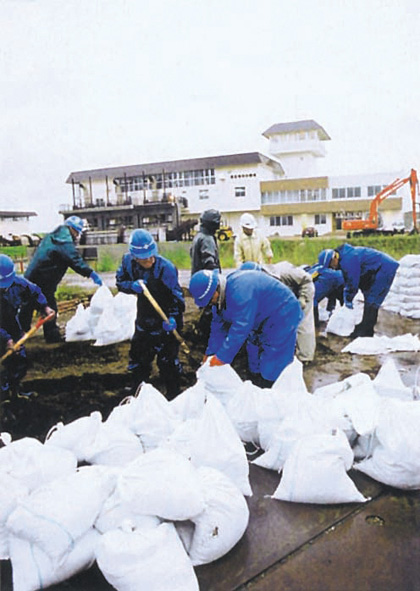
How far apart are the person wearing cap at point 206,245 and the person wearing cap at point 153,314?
11cm

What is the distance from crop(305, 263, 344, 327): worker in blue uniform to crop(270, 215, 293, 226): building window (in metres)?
0.37

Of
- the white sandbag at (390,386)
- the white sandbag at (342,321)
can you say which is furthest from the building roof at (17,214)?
the white sandbag at (342,321)

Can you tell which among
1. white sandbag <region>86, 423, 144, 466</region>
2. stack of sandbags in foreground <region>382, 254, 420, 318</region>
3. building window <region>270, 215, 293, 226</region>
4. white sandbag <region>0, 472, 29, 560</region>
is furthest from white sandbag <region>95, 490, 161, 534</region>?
stack of sandbags in foreground <region>382, 254, 420, 318</region>

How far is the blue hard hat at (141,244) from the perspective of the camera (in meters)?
2.05

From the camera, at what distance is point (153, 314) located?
2242 mm

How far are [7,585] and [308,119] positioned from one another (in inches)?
77.7

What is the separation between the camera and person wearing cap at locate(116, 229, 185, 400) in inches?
84.3

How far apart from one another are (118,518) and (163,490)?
0.49ft

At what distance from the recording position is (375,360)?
2709 millimetres

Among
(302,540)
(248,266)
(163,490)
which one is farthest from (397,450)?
(248,266)

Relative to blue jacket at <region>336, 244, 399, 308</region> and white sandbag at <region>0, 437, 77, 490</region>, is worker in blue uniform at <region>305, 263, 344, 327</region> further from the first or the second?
white sandbag at <region>0, 437, 77, 490</region>

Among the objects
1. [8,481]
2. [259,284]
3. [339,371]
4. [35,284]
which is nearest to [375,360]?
[339,371]

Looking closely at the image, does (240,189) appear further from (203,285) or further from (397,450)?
(397,450)

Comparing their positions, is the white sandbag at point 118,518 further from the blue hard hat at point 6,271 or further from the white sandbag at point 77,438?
the blue hard hat at point 6,271
